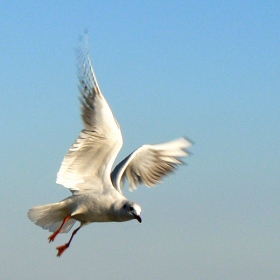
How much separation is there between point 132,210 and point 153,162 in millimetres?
3426

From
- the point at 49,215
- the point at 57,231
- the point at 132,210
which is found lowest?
the point at 57,231

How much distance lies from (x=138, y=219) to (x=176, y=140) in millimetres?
3742

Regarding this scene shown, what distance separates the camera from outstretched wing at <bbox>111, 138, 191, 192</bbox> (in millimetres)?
15180

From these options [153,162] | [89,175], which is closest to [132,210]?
[89,175]

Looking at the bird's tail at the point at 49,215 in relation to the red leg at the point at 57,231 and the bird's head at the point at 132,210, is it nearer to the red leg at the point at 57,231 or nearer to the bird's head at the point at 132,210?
the red leg at the point at 57,231

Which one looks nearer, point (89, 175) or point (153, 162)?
point (89, 175)

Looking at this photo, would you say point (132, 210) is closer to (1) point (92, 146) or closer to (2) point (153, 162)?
(1) point (92, 146)

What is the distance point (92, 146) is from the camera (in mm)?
12742

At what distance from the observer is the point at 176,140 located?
15.5 m

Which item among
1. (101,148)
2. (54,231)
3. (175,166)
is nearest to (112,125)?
(101,148)

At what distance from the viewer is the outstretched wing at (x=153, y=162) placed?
15.2m

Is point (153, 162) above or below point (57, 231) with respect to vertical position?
above

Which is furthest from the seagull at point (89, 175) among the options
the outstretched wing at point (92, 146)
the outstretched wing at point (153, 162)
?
the outstretched wing at point (153, 162)

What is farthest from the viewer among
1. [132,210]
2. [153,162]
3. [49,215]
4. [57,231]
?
[153,162]
